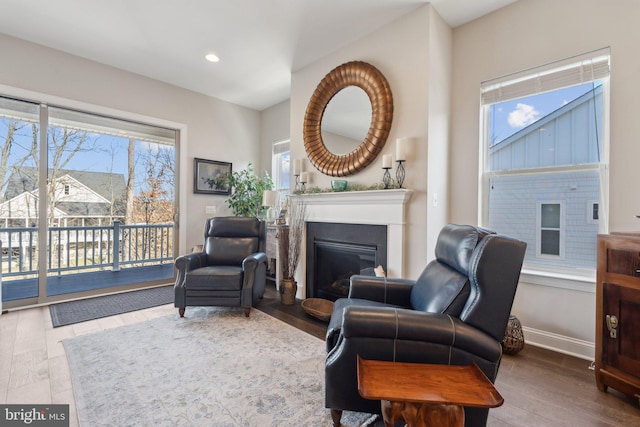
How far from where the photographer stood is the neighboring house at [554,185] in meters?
2.18

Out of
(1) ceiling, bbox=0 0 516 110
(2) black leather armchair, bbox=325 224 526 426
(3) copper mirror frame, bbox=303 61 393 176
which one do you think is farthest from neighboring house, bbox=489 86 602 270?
(2) black leather armchair, bbox=325 224 526 426

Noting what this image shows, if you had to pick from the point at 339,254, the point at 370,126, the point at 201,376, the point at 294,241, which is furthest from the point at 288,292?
the point at 370,126

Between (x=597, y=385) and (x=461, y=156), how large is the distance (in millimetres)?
1958

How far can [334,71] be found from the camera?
3.17 meters

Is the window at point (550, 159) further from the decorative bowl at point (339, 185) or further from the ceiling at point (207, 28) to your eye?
the decorative bowl at point (339, 185)

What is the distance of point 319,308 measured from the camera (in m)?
2.97

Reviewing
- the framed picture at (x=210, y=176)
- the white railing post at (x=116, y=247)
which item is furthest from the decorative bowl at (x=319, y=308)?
the white railing post at (x=116, y=247)

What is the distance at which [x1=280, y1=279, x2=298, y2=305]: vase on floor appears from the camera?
3.28 metres

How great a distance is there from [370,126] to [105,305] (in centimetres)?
357

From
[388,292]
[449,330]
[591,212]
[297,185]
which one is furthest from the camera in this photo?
[297,185]

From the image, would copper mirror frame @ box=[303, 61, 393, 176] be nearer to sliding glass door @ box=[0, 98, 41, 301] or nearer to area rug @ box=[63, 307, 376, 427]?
area rug @ box=[63, 307, 376, 427]

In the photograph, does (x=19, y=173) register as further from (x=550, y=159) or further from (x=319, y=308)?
(x=550, y=159)

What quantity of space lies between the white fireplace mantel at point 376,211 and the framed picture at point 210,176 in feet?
6.88

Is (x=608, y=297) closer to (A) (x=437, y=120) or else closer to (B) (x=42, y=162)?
(A) (x=437, y=120)
